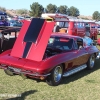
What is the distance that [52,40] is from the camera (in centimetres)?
711

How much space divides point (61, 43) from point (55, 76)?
144cm

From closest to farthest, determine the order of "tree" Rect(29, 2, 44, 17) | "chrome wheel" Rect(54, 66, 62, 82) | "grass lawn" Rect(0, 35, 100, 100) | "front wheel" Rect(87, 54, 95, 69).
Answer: "grass lawn" Rect(0, 35, 100, 100)
"chrome wheel" Rect(54, 66, 62, 82)
"front wheel" Rect(87, 54, 95, 69)
"tree" Rect(29, 2, 44, 17)

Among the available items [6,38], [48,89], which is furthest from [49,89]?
[6,38]

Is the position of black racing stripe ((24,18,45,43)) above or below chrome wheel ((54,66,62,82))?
above

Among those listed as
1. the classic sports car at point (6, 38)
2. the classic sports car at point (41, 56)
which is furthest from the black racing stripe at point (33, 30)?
the classic sports car at point (6, 38)

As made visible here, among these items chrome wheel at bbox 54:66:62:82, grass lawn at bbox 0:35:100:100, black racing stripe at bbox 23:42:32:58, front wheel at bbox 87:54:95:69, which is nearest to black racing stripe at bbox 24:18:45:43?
black racing stripe at bbox 23:42:32:58

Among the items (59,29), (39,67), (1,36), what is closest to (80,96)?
(39,67)

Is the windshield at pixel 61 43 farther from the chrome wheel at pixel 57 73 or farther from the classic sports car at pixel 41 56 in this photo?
the chrome wheel at pixel 57 73

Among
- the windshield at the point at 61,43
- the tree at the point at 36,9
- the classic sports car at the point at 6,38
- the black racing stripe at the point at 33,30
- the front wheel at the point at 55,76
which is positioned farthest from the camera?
the tree at the point at 36,9

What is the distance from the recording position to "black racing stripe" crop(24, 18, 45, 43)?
5996mm

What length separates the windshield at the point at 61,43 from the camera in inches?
268

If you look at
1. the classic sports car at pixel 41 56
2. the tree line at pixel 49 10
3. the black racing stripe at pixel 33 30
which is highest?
the tree line at pixel 49 10

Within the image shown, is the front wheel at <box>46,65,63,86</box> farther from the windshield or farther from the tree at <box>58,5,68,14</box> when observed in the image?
the tree at <box>58,5,68,14</box>

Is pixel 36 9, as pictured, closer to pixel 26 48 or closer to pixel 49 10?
pixel 49 10
